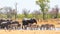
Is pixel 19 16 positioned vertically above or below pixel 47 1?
below

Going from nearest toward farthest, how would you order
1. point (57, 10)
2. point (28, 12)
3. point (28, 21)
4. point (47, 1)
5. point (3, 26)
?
point (3, 26)
point (28, 21)
point (47, 1)
point (28, 12)
point (57, 10)

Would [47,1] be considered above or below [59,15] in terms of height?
above

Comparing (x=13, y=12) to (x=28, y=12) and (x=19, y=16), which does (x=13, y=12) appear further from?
(x=28, y=12)

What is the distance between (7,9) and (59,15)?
17152 millimetres

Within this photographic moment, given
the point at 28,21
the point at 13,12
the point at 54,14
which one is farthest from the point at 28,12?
the point at 28,21

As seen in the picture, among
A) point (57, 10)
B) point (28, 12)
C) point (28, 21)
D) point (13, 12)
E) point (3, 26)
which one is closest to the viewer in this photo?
point (3, 26)

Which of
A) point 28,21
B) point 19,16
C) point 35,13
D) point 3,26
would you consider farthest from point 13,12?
point 3,26

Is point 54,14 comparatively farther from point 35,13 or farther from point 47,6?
point 47,6

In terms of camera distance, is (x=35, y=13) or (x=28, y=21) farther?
(x=35, y=13)

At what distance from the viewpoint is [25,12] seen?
7256cm

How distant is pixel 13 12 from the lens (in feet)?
248

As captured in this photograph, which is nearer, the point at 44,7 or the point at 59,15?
the point at 44,7

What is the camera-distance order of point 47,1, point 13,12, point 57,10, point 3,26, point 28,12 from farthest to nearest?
point 57,10
point 13,12
point 28,12
point 47,1
point 3,26

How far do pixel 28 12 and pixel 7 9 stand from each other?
1038 cm
